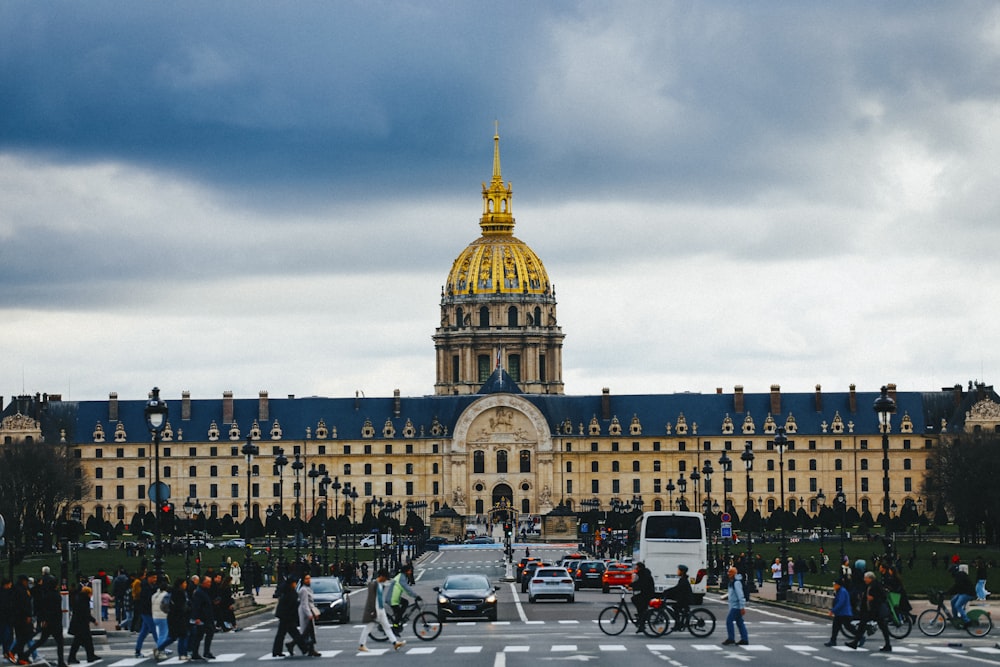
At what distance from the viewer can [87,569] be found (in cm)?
9538

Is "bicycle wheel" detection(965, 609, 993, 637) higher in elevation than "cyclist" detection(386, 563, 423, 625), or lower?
lower

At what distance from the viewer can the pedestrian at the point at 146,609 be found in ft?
144

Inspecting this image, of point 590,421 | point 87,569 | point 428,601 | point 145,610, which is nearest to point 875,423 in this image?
point 590,421

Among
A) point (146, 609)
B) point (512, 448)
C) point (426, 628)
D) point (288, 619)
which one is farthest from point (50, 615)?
point (512, 448)

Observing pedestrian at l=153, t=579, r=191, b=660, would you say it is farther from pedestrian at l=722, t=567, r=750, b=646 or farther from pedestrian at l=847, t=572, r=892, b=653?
pedestrian at l=847, t=572, r=892, b=653

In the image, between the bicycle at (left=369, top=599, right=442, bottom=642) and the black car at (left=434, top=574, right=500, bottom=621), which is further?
the black car at (left=434, top=574, right=500, bottom=621)

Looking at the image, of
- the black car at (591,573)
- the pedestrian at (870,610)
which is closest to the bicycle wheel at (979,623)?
the pedestrian at (870,610)

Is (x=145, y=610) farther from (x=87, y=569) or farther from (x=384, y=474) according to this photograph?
(x=384, y=474)

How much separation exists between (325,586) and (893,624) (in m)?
17.2

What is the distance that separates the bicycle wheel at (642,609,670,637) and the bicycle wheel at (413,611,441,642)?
463 centimetres

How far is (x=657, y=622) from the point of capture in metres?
47.8

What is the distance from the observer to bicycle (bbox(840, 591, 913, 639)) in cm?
4403

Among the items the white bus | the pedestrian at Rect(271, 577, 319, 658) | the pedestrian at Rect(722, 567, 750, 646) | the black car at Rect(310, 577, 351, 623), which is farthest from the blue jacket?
the white bus

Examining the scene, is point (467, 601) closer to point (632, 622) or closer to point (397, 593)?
point (632, 622)
